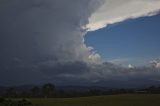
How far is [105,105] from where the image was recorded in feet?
334

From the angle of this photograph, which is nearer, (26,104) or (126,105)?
(126,105)

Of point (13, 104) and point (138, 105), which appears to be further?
point (13, 104)

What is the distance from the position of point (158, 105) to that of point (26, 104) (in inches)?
1582

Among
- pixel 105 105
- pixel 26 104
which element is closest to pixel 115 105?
pixel 105 105

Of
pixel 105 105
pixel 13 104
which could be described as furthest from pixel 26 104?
pixel 105 105

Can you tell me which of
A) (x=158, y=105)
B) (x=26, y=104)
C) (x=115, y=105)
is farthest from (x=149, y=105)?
(x=26, y=104)

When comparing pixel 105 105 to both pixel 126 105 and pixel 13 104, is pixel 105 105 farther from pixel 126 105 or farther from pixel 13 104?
pixel 13 104

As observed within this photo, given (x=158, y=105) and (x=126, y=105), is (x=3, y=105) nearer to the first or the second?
(x=126, y=105)

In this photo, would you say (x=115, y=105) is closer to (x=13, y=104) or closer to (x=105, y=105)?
(x=105, y=105)

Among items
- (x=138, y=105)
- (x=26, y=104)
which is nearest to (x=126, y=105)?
(x=138, y=105)

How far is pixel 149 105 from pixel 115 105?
10.1 metres

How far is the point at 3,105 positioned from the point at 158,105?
148 ft

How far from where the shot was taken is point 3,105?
10156cm

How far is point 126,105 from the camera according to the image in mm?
99125
